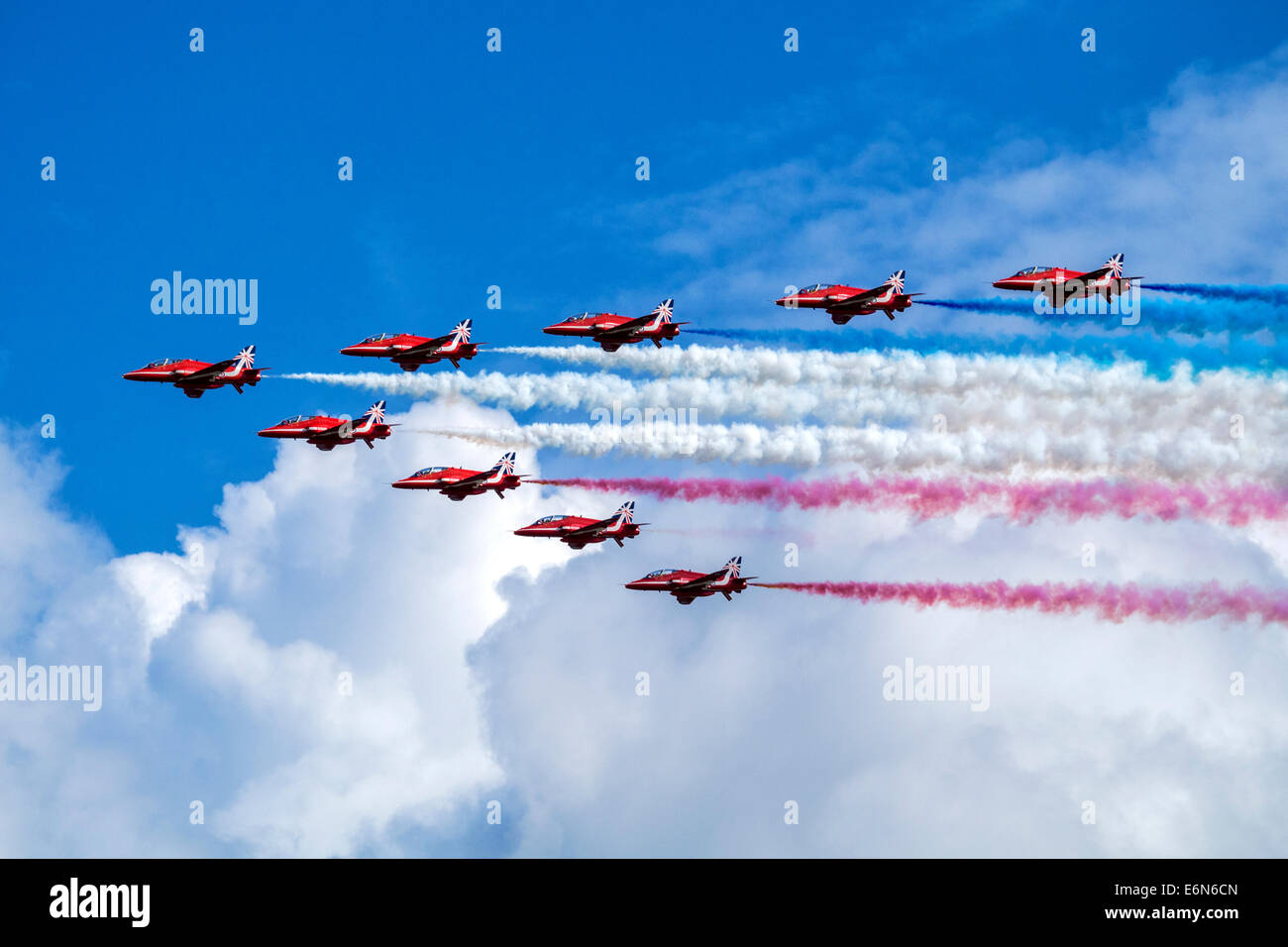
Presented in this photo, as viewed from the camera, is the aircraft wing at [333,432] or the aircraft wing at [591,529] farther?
the aircraft wing at [333,432]

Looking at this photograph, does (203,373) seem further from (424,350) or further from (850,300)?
(850,300)

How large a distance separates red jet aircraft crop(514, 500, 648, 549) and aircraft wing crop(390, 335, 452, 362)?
613 inches

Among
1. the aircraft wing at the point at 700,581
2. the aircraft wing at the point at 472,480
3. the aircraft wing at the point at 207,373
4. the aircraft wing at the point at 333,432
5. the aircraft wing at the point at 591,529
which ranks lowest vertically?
the aircraft wing at the point at 700,581

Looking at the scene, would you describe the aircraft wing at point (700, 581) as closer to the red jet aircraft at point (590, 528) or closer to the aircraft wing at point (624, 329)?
the red jet aircraft at point (590, 528)

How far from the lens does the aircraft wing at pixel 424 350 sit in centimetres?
13725

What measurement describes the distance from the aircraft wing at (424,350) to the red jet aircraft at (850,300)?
79.4 feet

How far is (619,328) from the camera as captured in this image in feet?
438

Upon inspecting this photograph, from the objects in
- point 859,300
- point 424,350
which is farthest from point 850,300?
point 424,350

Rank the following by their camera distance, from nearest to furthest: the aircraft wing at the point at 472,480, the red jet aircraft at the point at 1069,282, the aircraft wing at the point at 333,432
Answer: the red jet aircraft at the point at 1069,282
the aircraft wing at the point at 333,432
the aircraft wing at the point at 472,480

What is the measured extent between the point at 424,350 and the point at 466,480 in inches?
431

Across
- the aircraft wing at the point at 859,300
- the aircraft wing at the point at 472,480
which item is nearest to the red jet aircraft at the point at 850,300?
the aircraft wing at the point at 859,300
